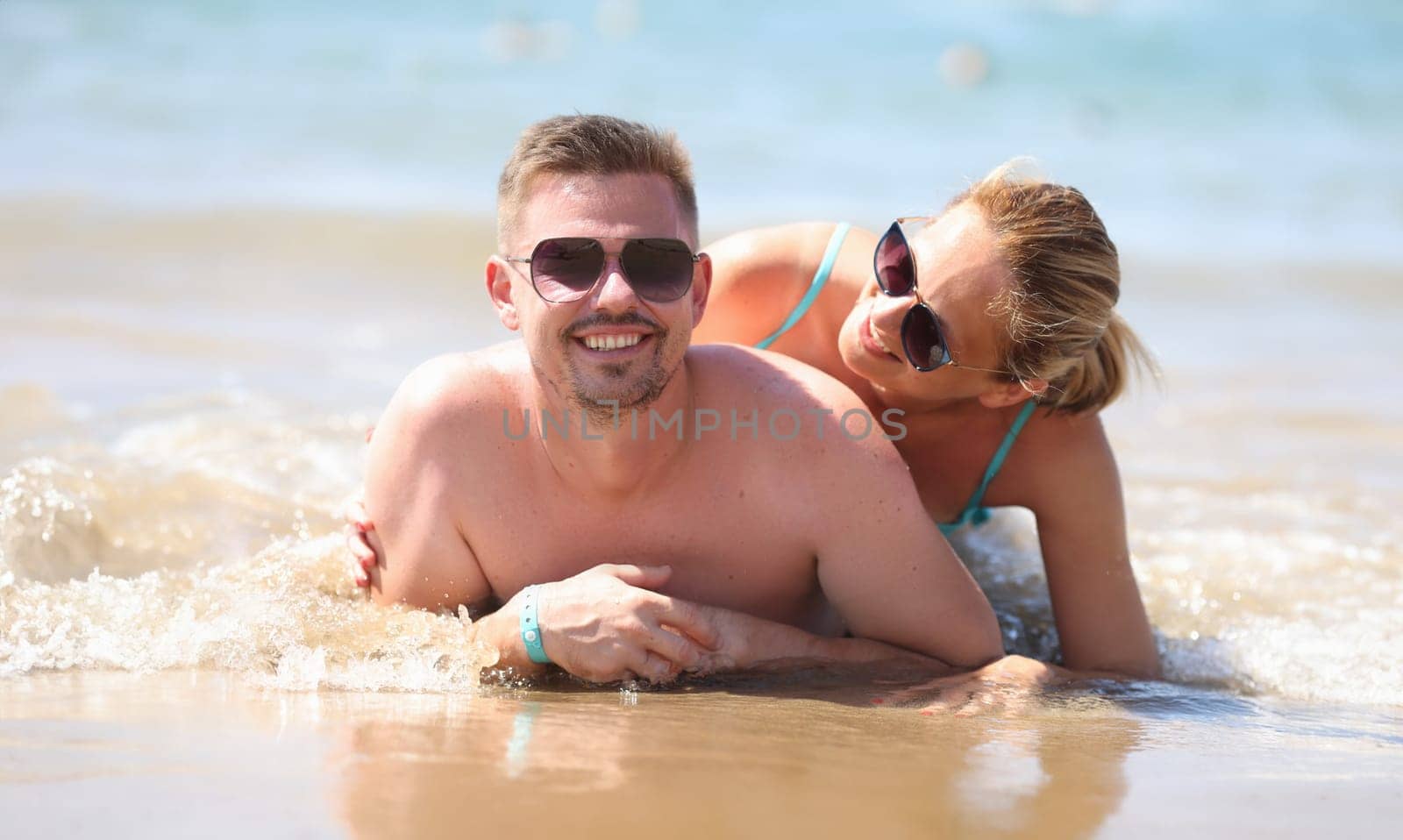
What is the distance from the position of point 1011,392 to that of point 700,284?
938 millimetres

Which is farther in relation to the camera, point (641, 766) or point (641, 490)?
point (641, 490)

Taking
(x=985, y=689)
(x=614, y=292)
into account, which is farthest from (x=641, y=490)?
(x=985, y=689)

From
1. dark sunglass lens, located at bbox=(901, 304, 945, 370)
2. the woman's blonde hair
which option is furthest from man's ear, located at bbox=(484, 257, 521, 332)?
the woman's blonde hair

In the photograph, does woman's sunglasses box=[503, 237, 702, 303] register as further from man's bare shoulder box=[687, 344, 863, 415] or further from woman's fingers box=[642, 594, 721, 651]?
woman's fingers box=[642, 594, 721, 651]

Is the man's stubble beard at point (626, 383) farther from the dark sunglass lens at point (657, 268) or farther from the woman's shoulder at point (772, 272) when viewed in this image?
the woman's shoulder at point (772, 272)

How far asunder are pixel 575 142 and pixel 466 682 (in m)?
1.34

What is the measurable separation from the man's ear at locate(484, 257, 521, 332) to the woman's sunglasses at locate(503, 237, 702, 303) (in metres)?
0.22

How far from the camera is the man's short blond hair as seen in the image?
3.55m

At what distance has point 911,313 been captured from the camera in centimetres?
378

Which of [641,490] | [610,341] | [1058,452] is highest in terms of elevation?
[610,341]

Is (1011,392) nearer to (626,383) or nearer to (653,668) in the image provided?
(626,383)

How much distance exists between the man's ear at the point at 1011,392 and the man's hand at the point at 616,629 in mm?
1049

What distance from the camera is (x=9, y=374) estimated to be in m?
7.23

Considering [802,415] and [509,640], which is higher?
[802,415]
